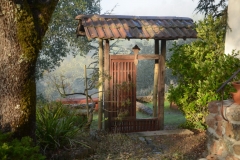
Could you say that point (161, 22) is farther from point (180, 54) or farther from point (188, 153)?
point (188, 153)

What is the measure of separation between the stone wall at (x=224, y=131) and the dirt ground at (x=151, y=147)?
0.58 metres

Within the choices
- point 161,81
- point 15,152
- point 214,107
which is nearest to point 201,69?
point 161,81

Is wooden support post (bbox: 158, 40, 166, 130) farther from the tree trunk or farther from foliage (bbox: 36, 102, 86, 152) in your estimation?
the tree trunk

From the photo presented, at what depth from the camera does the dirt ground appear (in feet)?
17.8

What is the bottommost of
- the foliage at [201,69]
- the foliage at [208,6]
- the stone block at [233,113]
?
the stone block at [233,113]

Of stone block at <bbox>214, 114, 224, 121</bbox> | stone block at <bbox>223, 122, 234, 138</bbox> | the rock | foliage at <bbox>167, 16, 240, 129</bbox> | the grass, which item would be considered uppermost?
foliage at <bbox>167, 16, 240, 129</bbox>

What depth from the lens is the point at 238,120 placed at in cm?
390

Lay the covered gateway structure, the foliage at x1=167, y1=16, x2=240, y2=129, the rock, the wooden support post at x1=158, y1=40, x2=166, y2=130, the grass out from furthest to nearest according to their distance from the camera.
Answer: the rock, the grass, the wooden support post at x1=158, y1=40, x2=166, y2=130, the covered gateway structure, the foliage at x1=167, y1=16, x2=240, y2=129

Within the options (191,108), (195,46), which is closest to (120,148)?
(191,108)

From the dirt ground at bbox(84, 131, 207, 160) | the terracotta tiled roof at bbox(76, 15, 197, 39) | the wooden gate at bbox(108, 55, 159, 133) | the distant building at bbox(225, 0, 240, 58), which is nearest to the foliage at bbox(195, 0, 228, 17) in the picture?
the terracotta tiled roof at bbox(76, 15, 197, 39)

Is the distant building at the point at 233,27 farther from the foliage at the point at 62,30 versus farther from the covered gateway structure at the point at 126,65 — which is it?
the foliage at the point at 62,30

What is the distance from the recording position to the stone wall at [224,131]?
3932 millimetres

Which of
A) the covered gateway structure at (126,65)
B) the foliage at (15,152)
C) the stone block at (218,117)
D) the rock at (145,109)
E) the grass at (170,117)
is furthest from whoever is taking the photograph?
the rock at (145,109)

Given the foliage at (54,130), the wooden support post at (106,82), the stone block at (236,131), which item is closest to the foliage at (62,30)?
the wooden support post at (106,82)
